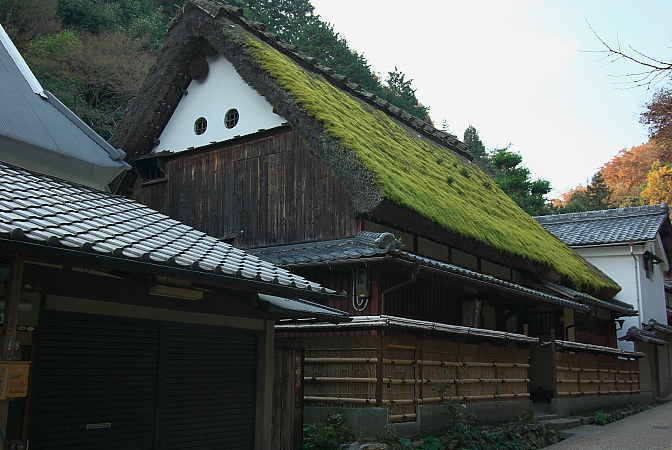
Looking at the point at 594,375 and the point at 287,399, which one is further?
the point at 594,375

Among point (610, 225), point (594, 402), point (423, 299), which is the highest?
point (610, 225)

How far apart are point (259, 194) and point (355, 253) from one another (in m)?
3.40

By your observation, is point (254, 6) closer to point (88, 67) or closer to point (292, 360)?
Answer: point (88, 67)

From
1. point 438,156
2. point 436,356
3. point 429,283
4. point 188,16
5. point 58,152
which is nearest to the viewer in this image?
point 58,152

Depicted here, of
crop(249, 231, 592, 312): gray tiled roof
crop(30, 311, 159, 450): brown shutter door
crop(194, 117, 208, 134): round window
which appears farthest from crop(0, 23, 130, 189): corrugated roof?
crop(194, 117, 208, 134): round window

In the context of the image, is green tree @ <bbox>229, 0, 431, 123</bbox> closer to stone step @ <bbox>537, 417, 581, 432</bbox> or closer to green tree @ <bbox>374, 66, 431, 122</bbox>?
green tree @ <bbox>374, 66, 431, 122</bbox>

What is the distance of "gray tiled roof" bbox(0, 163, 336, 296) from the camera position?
15.6 ft

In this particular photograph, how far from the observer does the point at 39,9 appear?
25094 mm

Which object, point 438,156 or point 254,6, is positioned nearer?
point 438,156

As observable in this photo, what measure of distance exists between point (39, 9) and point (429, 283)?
21.4 metres

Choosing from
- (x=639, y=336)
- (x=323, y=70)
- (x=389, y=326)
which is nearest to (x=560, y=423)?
(x=389, y=326)

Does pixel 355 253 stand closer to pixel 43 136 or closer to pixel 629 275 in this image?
pixel 43 136

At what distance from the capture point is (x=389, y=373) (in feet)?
31.3

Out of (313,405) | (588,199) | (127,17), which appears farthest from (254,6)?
(313,405)
